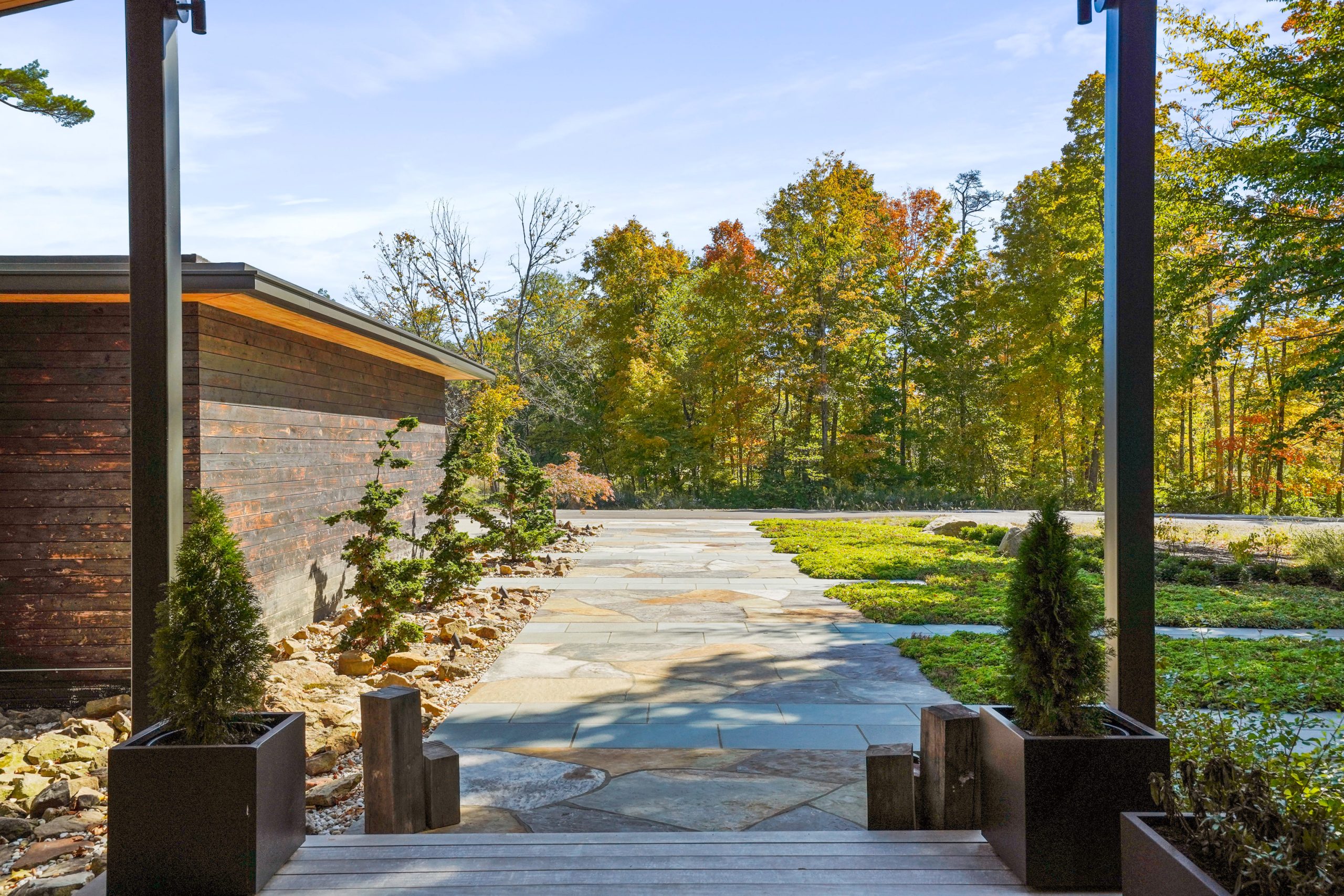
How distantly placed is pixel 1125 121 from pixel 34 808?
15.2 feet

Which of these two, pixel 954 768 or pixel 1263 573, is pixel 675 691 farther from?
pixel 1263 573

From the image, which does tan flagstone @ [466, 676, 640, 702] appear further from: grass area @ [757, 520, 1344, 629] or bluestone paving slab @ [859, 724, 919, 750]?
grass area @ [757, 520, 1344, 629]

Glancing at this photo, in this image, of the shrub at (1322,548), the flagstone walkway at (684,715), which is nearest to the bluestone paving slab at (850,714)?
the flagstone walkway at (684,715)

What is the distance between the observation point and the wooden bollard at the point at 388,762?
2668mm

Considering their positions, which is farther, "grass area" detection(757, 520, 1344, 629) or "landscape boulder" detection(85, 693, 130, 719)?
"grass area" detection(757, 520, 1344, 629)

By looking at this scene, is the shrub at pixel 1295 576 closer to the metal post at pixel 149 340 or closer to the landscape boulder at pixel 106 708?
the metal post at pixel 149 340

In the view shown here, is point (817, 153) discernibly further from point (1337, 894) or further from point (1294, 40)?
point (1337, 894)

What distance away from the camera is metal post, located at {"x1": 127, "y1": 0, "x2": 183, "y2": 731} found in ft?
8.42

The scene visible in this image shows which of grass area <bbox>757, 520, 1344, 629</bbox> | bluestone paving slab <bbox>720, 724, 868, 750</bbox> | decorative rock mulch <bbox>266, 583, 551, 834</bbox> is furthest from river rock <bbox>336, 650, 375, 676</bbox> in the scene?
grass area <bbox>757, 520, 1344, 629</bbox>

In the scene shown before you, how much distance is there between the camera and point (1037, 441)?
22.3 m

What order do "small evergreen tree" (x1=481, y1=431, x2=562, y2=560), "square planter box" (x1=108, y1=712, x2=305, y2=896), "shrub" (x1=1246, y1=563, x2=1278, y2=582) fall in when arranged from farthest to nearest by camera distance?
"small evergreen tree" (x1=481, y1=431, x2=562, y2=560) < "shrub" (x1=1246, y1=563, x2=1278, y2=582) < "square planter box" (x1=108, y1=712, x2=305, y2=896)

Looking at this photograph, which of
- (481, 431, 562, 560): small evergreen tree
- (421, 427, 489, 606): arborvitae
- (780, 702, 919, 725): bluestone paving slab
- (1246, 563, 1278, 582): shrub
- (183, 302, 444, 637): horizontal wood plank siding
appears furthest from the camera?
(481, 431, 562, 560): small evergreen tree

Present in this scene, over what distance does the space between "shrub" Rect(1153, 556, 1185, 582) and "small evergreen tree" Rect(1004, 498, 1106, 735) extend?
7.74 meters

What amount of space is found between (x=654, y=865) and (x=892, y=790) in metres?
0.79
